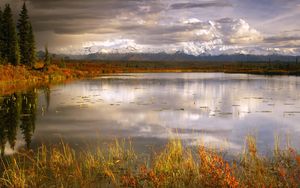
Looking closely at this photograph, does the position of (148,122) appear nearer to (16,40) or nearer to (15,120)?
(15,120)

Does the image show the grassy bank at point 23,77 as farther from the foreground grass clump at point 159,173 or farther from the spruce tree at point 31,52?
the foreground grass clump at point 159,173

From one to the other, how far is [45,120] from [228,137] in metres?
12.2

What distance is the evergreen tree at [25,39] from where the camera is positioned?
2916 inches

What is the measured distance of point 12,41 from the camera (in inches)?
2630

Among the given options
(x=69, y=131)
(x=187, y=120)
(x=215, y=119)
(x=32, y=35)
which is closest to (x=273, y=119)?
(x=215, y=119)

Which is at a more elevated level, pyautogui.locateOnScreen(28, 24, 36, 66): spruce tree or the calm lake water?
pyautogui.locateOnScreen(28, 24, 36, 66): spruce tree

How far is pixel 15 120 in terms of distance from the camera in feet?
77.8

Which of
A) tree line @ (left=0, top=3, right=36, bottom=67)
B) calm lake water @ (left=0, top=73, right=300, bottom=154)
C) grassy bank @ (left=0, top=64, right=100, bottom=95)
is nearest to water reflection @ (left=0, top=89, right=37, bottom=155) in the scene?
calm lake water @ (left=0, top=73, right=300, bottom=154)

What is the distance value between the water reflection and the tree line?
32.1 metres

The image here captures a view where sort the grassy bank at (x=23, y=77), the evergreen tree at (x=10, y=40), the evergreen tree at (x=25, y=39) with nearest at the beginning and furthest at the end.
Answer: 1. the grassy bank at (x=23, y=77)
2. the evergreen tree at (x=10, y=40)
3. the evergreen tree at (x=25, y=39)

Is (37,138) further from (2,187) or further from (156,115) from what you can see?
(156,115)

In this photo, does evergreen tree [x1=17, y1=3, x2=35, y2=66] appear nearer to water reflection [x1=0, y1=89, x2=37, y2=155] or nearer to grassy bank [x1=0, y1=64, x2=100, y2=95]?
grassy bank [x1=0, y1=64, x2=100, y2=95]

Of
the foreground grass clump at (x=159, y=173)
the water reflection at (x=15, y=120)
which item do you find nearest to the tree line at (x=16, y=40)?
the water reflection at (x=15, y=120)

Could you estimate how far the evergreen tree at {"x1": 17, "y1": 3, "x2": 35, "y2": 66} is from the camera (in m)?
74.1
